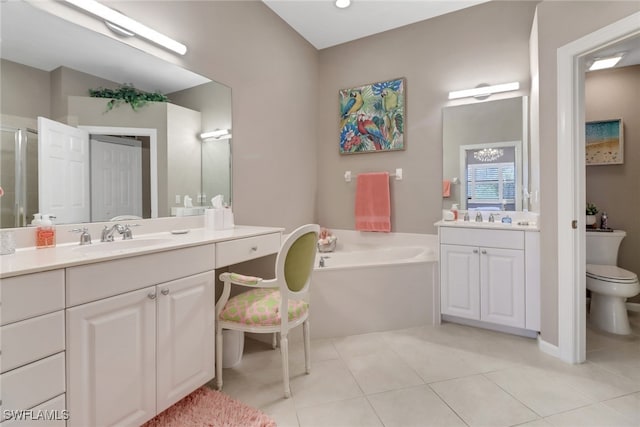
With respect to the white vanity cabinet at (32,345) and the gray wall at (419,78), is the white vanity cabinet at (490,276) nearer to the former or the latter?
the gray wall at (419,78)

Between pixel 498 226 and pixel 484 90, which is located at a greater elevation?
pixel 484 90

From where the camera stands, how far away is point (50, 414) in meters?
0.90

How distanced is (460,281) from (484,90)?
66.8 inches

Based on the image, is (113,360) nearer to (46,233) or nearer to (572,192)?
(46,233)

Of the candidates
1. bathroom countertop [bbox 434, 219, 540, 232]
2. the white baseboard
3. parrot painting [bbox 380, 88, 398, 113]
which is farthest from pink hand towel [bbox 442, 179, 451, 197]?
the white baseboard

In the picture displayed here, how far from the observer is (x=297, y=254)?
5.17 feet

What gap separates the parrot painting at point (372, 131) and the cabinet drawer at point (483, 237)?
1123 millimetres

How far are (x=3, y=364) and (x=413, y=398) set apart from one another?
5.43ft

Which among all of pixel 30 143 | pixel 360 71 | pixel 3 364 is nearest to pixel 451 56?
pixel 360 71

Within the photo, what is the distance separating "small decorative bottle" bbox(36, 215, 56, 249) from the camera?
1.26 meters

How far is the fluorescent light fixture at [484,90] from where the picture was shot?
8.17ft

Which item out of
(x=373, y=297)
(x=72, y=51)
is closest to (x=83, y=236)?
(x=72, y=51)

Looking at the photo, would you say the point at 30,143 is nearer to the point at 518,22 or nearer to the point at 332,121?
the point at 332,121

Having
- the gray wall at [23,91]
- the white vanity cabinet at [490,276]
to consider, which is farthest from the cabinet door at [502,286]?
the gray wall at [23,91]
